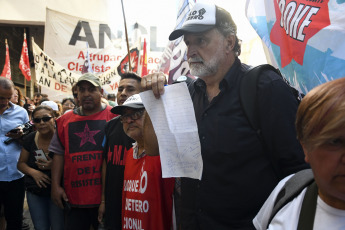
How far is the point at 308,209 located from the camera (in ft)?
3.11

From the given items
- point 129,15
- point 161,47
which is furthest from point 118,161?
point 129,15

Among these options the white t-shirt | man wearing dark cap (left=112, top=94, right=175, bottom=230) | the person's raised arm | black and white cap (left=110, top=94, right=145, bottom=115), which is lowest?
the person's raised arm

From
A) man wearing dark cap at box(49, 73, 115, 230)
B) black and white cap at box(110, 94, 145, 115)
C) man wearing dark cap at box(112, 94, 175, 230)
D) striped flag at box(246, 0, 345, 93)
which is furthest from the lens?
man wearing dark cap at box(49, 73, 115, 230)

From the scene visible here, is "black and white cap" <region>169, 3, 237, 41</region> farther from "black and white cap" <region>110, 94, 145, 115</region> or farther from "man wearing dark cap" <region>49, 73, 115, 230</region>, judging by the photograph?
"man wearing dark cap" <region>49, 73, 115, 230</region>

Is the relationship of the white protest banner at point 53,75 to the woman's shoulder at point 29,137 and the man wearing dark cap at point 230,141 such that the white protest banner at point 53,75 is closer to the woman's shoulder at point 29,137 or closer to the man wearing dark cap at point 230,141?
the woman's shoulder at point 29,137

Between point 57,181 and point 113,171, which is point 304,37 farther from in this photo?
point 57,181

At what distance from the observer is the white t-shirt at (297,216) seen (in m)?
0.89

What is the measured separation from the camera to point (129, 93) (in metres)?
3.21

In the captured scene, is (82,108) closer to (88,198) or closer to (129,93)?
(129,93)

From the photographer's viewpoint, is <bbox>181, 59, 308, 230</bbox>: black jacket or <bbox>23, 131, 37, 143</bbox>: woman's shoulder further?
<bbox>23, 131, 37, 143</bbox>: woman's shoulder

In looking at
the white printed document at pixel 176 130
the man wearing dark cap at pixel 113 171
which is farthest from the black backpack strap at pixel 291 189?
the man wearing dark cap at pixel 113 171

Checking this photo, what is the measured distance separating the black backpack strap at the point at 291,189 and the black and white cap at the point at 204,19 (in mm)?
870

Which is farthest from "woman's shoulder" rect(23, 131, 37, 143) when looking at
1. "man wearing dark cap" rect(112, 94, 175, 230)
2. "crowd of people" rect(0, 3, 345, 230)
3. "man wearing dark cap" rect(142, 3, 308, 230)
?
"man wearing dark cap" rect(142, 3, 308, 230)

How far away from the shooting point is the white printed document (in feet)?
4.80
